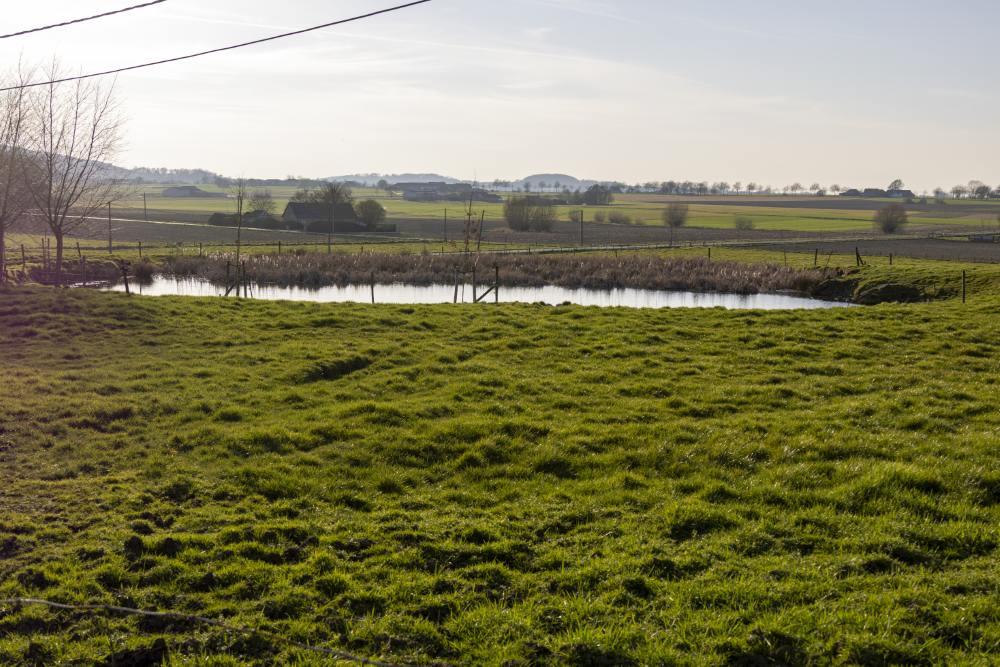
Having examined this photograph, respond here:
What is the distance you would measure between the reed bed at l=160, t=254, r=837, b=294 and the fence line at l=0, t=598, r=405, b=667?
1505 inches

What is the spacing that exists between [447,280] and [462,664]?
141ft

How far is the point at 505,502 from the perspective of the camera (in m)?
9.38

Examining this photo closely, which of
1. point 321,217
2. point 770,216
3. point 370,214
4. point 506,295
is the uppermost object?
point 770,216

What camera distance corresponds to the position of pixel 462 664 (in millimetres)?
5836

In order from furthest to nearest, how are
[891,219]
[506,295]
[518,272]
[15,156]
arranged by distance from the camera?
1. [891,219]
2. [518,272]
3. [506,295]
4. [15,156]

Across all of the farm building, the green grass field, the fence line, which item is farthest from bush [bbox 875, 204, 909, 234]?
the fence line

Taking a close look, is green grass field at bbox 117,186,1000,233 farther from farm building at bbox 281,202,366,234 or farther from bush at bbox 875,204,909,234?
farm building at bbox 281,202,366,234

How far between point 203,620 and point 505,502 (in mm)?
3849

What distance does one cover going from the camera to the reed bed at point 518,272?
4697 cm

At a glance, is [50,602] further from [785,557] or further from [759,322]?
[759,322]

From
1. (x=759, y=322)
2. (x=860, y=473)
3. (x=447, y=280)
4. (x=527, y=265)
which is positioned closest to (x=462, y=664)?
(x=860, y=473)

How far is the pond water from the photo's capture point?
40219mm

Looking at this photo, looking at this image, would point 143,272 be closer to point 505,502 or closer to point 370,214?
point 505,502

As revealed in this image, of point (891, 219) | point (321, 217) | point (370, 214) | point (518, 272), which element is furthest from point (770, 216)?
point (518, 272)
